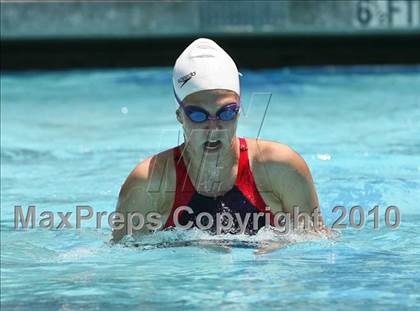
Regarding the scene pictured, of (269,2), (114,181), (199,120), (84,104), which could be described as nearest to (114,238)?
(199,120)

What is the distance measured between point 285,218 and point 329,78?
5343mm

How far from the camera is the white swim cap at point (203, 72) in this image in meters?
4.36

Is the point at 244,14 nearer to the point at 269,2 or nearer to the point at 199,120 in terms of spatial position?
the point at 269,2

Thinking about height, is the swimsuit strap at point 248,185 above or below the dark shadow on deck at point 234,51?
below

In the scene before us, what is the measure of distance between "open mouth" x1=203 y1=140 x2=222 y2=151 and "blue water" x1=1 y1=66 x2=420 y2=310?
0.42 meters

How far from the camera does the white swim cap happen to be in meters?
4.36

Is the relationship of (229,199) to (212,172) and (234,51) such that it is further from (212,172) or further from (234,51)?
(234,51)

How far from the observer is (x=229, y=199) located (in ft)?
15.0

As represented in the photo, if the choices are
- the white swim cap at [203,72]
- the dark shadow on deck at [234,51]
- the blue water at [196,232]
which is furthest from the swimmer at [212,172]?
the dark shadow on deck at [234,51]

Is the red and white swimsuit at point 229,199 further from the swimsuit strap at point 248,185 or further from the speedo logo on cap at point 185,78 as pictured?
the speedo logo on cap at point 185,78

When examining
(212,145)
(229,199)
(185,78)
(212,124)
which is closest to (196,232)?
(229,199)

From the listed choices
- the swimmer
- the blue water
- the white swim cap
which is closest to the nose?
the swimmer

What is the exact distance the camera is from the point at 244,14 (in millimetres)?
9328

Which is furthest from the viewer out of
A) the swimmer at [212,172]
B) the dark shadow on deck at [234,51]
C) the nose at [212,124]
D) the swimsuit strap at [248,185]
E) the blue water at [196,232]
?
the dark shadow on deck at [234,51]
